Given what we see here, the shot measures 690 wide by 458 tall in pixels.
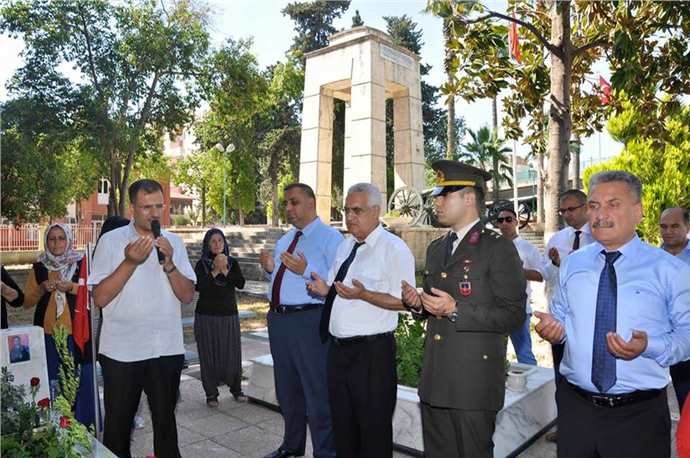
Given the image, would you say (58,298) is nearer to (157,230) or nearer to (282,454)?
(157,230)

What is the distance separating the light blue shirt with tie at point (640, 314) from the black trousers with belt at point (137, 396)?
2398mm

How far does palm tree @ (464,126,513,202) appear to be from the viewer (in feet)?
147

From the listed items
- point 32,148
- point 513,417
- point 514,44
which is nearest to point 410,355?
point 513,417

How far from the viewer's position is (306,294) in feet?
13.6

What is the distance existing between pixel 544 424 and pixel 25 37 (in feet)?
57.6

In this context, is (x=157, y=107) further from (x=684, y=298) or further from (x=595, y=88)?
(x=684, y=298)

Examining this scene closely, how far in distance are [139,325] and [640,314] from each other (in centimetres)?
280

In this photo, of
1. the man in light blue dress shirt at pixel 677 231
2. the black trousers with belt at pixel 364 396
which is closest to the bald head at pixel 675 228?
the man in light blue dress shirt at pixel 677 231

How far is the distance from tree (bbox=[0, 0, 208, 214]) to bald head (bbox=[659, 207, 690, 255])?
15871 mm

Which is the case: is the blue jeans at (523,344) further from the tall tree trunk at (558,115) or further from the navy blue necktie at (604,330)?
the navy blue necktie at (604,330)

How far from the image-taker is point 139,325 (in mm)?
3244

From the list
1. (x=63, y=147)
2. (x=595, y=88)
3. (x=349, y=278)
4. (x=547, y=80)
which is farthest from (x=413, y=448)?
Answer: (x=63, y=147)

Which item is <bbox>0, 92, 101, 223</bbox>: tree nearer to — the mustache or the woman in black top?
the woman in black top

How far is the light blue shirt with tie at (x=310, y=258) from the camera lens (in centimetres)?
414
